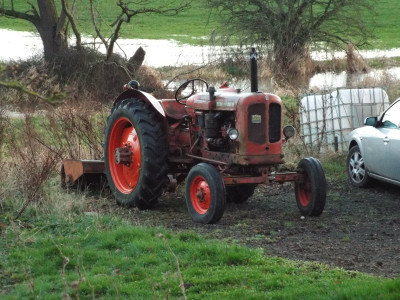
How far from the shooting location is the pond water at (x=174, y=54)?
2489cm

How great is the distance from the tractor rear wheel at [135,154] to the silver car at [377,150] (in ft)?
10.4

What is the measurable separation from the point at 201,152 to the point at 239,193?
3.18ft

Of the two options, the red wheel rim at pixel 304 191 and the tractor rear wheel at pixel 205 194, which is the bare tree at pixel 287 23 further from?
the tractor rear wheel at pixel 205 194

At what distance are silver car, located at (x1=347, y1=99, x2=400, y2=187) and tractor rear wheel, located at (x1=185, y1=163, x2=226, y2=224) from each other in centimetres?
307

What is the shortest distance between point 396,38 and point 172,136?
32494mm

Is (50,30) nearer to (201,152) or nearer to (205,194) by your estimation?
(201,152)

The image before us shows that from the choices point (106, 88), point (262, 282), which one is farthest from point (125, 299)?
point (106, 88)

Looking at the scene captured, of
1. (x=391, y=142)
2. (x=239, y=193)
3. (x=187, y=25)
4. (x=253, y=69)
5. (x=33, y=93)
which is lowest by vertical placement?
(x=239, y=193)

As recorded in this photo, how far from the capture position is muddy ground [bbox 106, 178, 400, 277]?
8484mm

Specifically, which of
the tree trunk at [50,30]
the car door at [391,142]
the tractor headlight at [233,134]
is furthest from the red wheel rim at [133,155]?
the tree trunk at [50,30]

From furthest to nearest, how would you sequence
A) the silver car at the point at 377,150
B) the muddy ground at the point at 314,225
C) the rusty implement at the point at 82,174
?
the silver car at the point at 377,150 → the rusty implement at the point at 82,174 → the muddy ground at the point at 314,225

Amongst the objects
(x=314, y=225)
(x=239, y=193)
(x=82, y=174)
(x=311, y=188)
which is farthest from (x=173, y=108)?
(x=314, y=225)

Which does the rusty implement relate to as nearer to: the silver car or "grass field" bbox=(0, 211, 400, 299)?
"grass field" bbox=(0, 211, 400, 299)

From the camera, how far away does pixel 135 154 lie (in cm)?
1120
